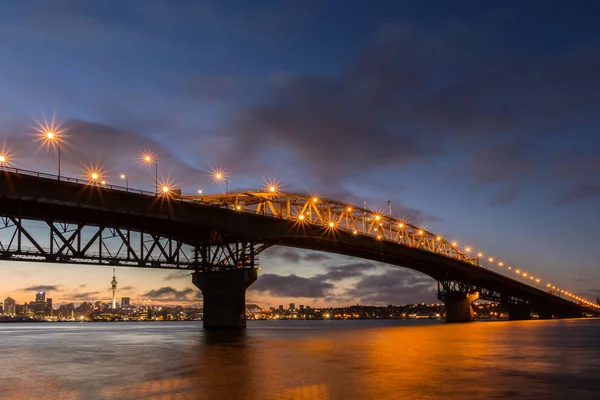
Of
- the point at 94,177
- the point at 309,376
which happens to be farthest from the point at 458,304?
the point at 309,376

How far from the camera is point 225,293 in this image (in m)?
83.9

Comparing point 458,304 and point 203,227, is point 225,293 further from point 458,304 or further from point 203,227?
point 458,304

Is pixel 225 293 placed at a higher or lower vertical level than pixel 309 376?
higher

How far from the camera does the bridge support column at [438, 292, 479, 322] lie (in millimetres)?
165125

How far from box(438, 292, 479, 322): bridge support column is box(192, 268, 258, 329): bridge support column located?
93803 millimetres

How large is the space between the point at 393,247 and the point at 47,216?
7943 centimetres

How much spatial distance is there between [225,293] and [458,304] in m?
101

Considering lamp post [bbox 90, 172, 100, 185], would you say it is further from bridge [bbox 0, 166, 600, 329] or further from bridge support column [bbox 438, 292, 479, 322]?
bridge support column [bbox 438, 292, 479, 322]

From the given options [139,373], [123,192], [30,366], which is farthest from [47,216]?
[139,373]

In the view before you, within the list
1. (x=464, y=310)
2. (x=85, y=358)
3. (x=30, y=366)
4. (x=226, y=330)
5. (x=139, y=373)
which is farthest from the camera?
(x=464, y=310)

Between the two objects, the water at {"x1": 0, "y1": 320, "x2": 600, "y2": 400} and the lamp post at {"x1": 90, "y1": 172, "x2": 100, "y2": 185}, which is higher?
the lamp post at {"x1": 90, "y1": 172, "x2": 100, "y2": 185}

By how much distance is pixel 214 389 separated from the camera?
86.6 ft

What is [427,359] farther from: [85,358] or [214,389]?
[85,358]

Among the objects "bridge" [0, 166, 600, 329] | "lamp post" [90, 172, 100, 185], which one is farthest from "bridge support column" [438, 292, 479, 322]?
"lamp post" [90, 172, 100, 185]
